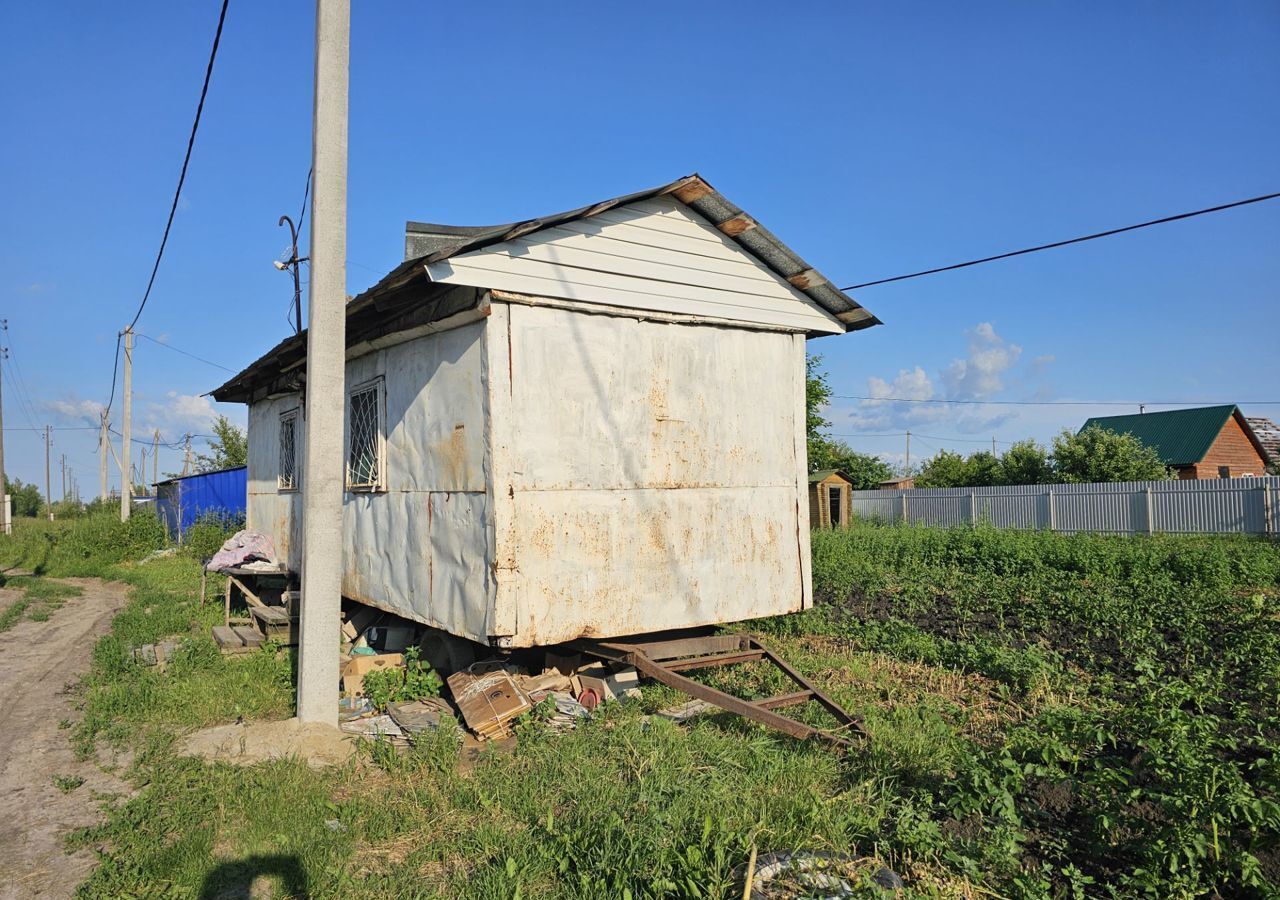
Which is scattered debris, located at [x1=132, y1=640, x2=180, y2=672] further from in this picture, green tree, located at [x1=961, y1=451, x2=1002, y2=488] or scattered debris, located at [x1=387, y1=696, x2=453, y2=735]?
green tree, located at [x1=961, y1=451, x2=1002, y2=488]

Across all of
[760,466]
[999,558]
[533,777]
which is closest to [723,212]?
[760,466]

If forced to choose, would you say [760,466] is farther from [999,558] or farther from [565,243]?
[999,558]

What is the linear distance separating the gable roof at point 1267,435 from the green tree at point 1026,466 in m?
9.94

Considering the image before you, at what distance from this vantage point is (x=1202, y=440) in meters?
30.2

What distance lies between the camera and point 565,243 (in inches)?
254

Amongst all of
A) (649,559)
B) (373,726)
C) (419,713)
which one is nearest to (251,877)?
(373,726)

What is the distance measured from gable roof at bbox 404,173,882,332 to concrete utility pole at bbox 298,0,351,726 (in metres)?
0.68

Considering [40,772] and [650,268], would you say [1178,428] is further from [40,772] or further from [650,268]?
[40,772]

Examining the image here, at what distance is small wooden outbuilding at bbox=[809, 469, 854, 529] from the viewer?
79.6 ft

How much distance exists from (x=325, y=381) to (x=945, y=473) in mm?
33388

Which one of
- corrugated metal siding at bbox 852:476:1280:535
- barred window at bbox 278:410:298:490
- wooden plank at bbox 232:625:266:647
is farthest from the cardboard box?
corrugated metal siding at bbox 852:476:1280:535

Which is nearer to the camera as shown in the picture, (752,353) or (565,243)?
(565,243)

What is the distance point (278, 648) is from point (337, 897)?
5.55 meters

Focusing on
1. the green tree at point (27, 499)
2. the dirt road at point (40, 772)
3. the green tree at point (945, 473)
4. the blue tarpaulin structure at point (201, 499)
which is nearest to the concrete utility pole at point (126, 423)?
the blue tarpaulin structure at point (201, 499)
